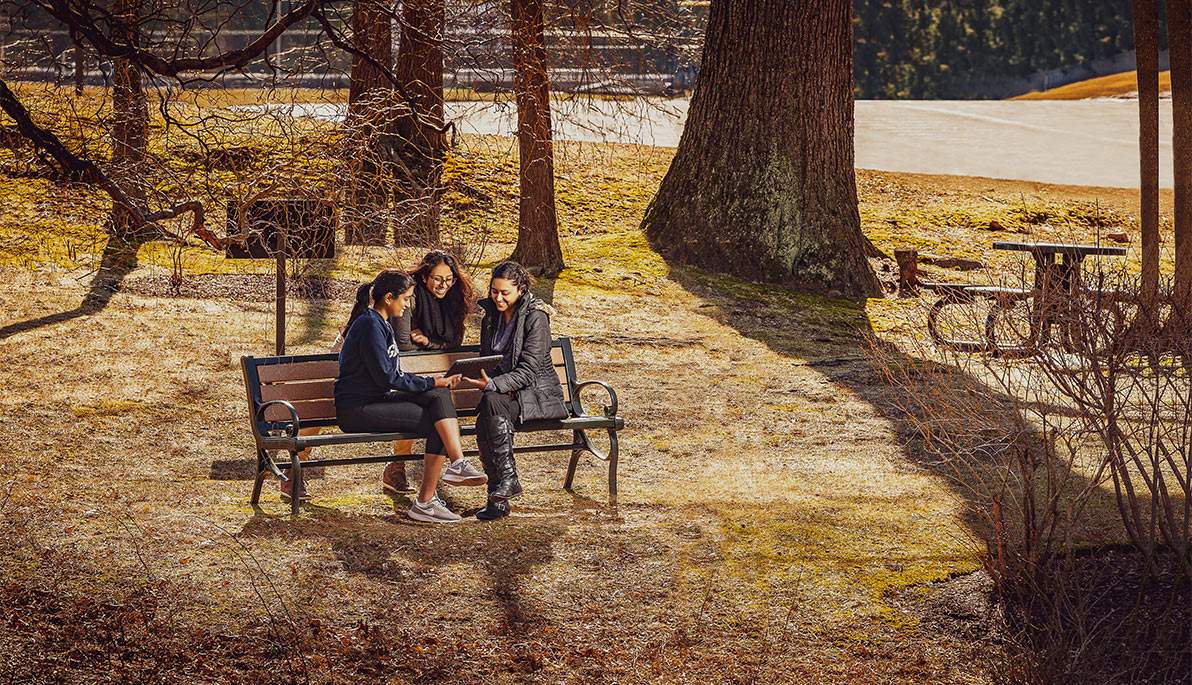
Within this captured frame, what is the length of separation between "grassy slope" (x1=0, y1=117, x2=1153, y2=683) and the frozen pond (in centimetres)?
753

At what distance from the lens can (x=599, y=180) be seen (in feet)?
53.7

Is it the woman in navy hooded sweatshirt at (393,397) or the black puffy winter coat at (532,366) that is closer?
the woman in navy hooded sweatshirt at (393,397)

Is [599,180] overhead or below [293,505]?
overhead

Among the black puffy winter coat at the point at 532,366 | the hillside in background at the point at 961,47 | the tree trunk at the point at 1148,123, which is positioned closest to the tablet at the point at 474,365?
the black puffy winter coat at the point at 532,366

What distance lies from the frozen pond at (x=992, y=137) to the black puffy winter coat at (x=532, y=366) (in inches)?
405

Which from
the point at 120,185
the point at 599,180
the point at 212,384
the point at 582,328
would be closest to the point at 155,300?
the point at 212,384

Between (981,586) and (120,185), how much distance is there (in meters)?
4.23

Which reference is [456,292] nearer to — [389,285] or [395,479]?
[389,285]

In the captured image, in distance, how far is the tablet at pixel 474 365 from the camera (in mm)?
6508

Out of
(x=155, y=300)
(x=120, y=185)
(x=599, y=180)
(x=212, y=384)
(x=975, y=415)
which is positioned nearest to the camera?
(x=975, y=415)

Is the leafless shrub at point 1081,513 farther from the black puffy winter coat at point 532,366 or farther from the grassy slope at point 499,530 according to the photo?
the black puffy winter coat at point 532,366

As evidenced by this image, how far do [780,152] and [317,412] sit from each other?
24.6ft

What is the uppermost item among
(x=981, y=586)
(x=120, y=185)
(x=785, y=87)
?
(x=785, y=87)

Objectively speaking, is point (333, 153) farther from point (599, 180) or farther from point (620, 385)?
point (599, 180)
